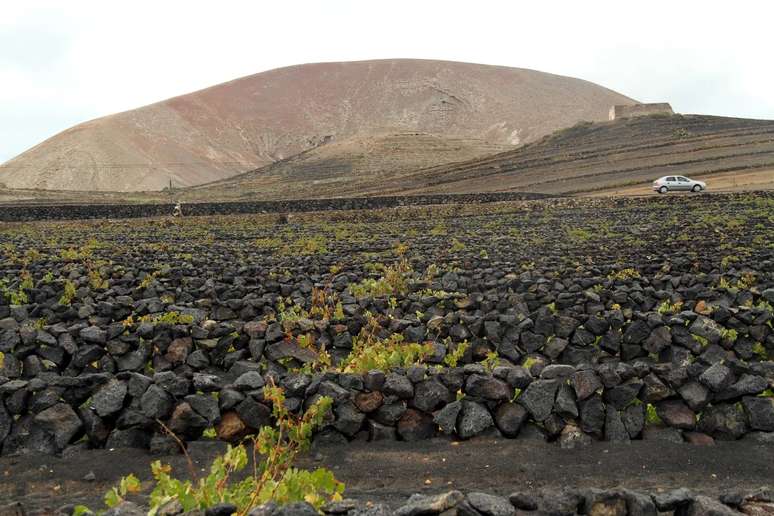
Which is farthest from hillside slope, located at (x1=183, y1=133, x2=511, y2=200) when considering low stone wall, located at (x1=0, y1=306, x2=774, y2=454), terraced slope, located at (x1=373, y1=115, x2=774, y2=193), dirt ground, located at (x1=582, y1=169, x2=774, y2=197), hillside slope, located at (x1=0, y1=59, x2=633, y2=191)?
low stone wall, located at (x1=0, y1=306, x2=774, y2=454)

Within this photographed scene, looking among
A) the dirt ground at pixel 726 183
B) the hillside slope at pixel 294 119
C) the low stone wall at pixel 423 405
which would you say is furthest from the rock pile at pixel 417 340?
the hillside slope at pixel 294 119

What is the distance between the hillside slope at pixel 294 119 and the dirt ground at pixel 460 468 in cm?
8756

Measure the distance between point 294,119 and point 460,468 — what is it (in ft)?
409

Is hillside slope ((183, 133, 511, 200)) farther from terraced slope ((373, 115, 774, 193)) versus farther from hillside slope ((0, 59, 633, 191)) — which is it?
hillside slope ((0, 59, 633, 191))

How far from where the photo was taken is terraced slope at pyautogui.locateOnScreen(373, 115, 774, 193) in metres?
49.2

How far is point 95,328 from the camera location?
853 cm

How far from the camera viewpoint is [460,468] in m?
5.36

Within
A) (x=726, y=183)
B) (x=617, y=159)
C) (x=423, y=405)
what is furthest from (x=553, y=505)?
(x=617, y=159)

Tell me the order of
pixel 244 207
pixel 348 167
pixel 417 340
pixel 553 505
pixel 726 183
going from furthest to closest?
1. pixel 348 167
2. pixel 726 183
3. pixel 244 207
4. pixel 417 340
5. pixel 553 505

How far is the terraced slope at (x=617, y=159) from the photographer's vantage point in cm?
4922

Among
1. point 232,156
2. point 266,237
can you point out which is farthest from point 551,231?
point 232,156

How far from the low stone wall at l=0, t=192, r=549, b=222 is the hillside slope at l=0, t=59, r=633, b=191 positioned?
49.7 m

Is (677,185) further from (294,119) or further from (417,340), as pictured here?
(294,119)

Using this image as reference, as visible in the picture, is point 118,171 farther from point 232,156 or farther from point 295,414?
point 295,414
